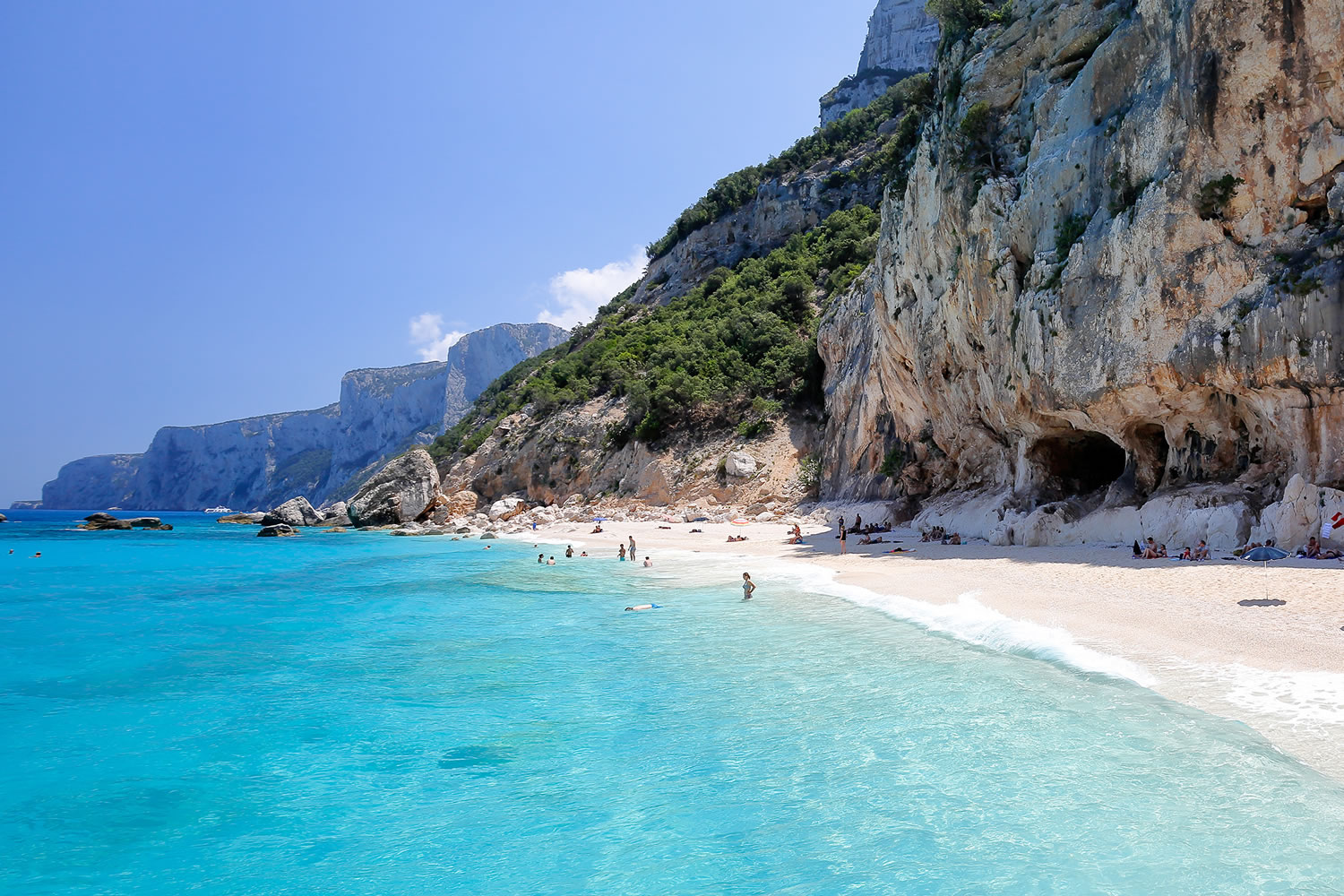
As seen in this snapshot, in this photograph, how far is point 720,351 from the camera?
161ft

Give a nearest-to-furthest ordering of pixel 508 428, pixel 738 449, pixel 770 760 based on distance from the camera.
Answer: pixel 770 760 < pixel 738 449 < pixel 508 428

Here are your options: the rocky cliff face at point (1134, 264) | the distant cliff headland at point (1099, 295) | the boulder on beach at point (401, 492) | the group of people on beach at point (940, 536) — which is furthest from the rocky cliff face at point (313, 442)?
the rocky cliff face at point (1134, 264)

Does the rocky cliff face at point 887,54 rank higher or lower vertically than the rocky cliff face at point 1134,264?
higher

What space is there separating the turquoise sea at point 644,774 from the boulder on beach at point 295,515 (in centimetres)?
5030

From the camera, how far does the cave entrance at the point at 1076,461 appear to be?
66.2 ft

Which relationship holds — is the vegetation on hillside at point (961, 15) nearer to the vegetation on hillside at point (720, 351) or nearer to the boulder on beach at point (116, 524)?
the vegetation on hillside at point (720, 351)

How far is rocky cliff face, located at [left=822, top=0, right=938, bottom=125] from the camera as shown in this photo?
83.9m

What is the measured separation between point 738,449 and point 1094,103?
25.7m

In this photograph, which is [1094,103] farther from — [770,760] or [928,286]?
[770,760]

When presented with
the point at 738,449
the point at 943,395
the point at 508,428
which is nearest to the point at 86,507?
the point at 508,428

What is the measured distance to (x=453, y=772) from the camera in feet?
23.0

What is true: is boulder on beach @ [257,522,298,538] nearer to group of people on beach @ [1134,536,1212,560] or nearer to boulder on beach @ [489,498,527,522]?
boulder on beach @ [489,498,527,522]

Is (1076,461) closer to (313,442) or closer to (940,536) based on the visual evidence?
(940,536)

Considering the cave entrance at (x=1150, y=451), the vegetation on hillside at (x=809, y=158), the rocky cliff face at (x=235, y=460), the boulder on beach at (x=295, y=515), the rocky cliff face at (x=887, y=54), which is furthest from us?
the rocky cliff face at (x=235, y=460)
